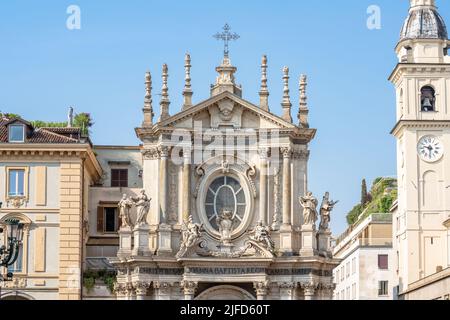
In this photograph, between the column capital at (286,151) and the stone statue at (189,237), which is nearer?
the stone statue at (189,237)

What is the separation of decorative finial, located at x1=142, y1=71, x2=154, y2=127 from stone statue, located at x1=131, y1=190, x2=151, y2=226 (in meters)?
4.29

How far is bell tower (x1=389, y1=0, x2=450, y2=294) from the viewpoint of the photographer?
79.9 m

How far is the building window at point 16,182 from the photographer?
2474 inches

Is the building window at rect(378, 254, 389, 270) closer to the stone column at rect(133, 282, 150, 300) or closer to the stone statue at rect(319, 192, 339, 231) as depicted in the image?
the stone statue at rect(319, 192, 339, 231)

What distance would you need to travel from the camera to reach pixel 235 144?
63.6m

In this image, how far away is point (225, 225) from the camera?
62375 mm

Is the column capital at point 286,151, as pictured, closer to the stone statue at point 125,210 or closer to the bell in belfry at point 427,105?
the stone statue at point 125,210

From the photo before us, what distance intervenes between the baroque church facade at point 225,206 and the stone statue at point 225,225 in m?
0.05

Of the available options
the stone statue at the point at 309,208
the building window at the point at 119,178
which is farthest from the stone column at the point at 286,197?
the building window at the point at 119,178

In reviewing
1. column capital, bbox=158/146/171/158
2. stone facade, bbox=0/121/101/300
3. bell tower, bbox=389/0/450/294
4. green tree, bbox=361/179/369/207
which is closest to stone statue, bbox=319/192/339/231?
column capital, bbox=158/146/171/158

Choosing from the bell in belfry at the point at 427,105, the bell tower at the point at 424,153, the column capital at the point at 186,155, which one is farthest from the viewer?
the bell in belfry at the point at 427,105

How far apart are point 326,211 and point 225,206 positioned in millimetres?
5124

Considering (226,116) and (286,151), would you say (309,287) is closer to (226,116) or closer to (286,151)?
(286,151)
